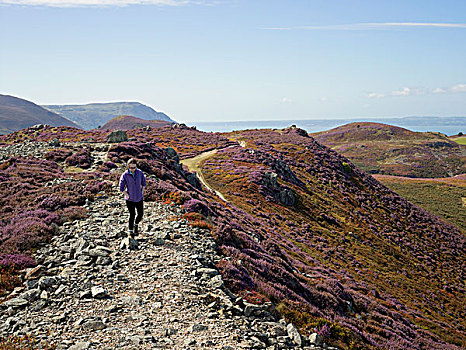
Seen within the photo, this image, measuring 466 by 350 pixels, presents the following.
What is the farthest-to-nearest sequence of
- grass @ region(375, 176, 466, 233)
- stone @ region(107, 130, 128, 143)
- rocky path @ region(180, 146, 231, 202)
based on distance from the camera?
grass @ region(375, 176, 466, 233)
rocky path @ region(180, 146, 231, 202)
stone @ region(107, 130, 128, 143)

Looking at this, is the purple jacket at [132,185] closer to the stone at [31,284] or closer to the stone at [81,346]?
the stone at [31,284]

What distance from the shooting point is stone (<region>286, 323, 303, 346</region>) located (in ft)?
27.7

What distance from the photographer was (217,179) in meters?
51.5

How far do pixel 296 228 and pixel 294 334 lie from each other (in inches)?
1263

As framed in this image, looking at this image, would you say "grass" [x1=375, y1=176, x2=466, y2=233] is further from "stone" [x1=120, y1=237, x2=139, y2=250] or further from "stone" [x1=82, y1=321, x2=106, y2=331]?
"stone" [x1=82, y1=321, x2=106, y2=331]

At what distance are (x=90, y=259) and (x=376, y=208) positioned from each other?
2418 inches

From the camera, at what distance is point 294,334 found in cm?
866

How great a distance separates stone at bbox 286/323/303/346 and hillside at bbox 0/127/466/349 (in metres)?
0.73

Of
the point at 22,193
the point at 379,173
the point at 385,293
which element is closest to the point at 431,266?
the point at 385,293

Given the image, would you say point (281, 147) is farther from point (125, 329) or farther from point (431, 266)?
point (125, 329)

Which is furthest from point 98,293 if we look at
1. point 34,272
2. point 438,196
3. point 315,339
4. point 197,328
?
point 438,196

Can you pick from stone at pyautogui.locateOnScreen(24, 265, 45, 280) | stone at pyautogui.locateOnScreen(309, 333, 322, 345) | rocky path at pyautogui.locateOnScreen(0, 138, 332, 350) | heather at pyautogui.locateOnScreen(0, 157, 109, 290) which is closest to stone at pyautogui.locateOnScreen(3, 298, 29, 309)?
rocky path at pyautogui.locateOnScreen(0, 138, 332, 350)

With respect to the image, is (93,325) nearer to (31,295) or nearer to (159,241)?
(31,295)

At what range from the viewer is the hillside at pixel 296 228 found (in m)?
13.2
